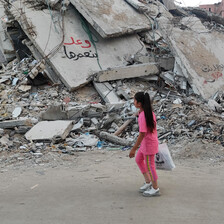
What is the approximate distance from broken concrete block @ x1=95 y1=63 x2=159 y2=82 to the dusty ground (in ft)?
9.73

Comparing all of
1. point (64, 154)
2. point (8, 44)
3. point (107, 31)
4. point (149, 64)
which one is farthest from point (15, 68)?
point (64, 154)

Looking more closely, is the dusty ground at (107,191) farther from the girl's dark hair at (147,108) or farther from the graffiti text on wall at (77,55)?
the graffiti text on wall at (77,55)

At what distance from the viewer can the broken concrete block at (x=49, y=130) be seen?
6175 mm

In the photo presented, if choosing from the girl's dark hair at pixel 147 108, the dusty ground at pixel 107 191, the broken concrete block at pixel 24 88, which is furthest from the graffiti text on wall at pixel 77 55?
the girl's dark hair at pixel 147 108

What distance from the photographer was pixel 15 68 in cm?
911

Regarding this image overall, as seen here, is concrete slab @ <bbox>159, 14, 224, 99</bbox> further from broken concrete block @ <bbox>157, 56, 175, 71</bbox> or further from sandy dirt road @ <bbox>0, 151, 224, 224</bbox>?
sandy dirt road @ <bbox>0, 151, 224, 224</bbox>

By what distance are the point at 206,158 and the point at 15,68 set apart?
19.8ft

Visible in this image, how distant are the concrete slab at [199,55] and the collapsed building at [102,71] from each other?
3 centimetres

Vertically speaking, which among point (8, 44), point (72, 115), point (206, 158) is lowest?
point (206, 158)

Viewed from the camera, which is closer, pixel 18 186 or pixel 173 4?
pixel 18 186

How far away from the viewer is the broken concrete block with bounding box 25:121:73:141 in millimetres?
6175

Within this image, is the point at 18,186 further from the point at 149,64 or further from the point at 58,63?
the point at 149,64

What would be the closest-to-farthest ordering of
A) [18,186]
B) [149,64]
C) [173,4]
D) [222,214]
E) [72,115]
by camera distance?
[222,214] → [18,186] → [72,115] → [149,64] → [173,4]

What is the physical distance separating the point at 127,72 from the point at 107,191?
16.0 ft
